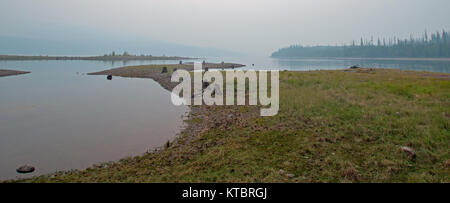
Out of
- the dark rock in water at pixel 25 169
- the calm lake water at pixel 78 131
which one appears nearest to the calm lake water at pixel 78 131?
the calm lake water at pixel 78 131

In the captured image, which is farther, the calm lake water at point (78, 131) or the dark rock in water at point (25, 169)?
the calm lake water at point (78, 131)

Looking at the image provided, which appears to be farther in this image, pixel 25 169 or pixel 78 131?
pixel 78 131

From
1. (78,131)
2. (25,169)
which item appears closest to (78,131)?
(78,131)

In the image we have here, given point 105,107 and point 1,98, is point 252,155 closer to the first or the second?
point 105,107

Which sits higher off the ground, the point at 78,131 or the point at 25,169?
the point at 78,131

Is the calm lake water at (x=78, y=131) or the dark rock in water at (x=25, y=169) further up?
the calm lake water at (x=78, y=131)

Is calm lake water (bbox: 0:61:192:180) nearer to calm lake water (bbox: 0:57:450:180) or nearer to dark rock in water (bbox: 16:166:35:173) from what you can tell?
calm lake water (bbox: 0:57:450:180)

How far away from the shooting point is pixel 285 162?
852 centimetres

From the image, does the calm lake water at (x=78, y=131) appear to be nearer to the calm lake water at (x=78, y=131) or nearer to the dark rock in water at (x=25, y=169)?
the calm lake water at (x=78, y=131)

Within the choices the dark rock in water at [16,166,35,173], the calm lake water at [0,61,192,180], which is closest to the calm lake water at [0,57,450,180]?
the calm lake water at [0,61,192,180]

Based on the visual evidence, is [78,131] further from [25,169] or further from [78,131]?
[25,169]

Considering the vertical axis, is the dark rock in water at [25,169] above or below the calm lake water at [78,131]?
below

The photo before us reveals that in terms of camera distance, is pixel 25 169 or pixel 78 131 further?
pixel 78 131
